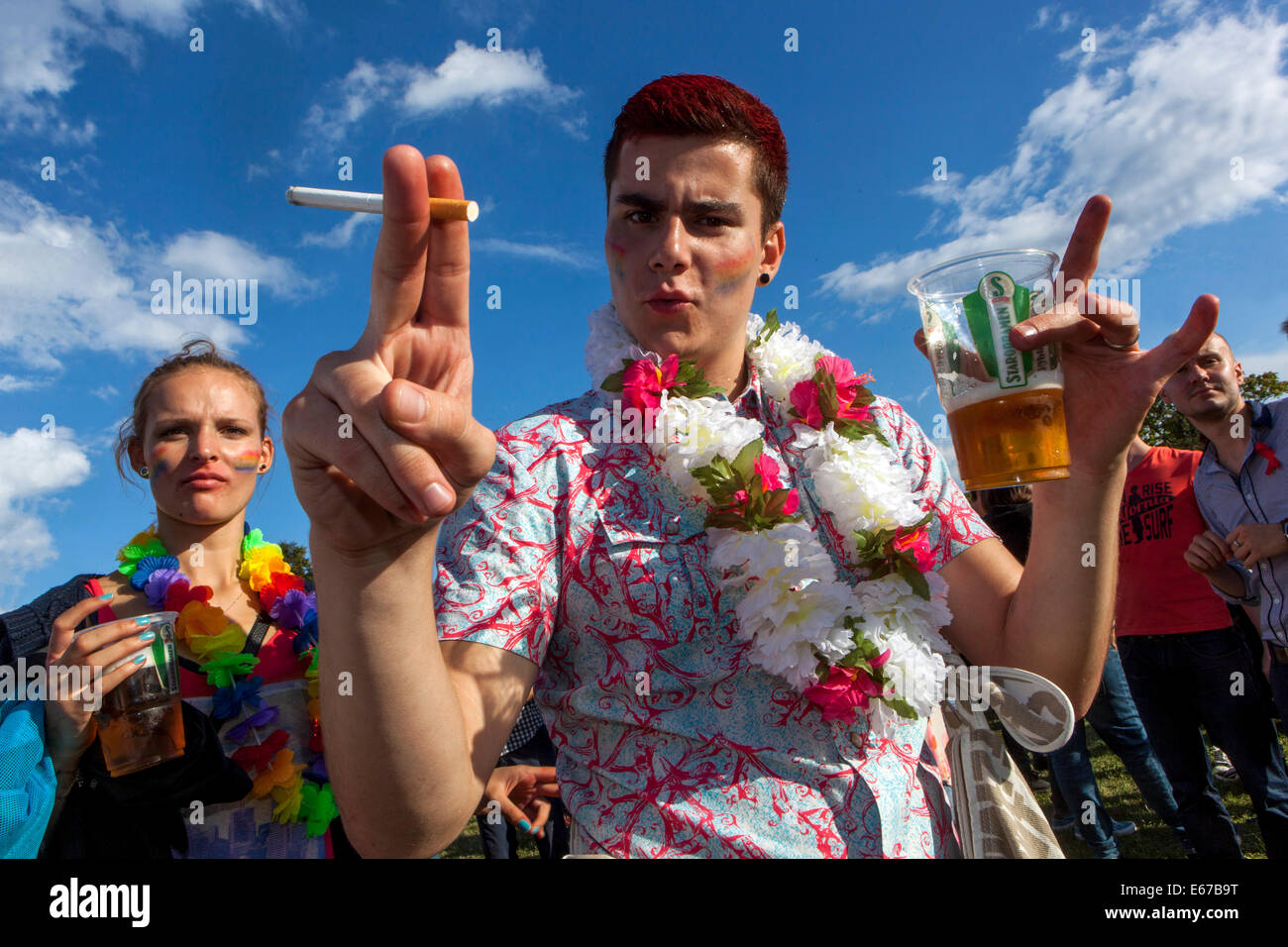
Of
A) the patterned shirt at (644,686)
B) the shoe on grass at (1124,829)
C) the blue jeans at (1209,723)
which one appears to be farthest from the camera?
the shoe on grass at (1124,829)

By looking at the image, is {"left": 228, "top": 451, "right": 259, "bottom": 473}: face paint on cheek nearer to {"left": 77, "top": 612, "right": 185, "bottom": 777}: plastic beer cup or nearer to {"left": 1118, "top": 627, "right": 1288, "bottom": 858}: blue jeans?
{"left": 77, "top": 612, "right": 185, "bottom": 777}: plastic beer cup

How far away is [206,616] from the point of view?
112 inches

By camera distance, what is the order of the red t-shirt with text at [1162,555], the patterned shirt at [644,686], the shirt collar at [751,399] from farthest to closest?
the red t-shirt with text at [1162,555], the shirt collar at [751,399], the patterned shirt at [644,686]

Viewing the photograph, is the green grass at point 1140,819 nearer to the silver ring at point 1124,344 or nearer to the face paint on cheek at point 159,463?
the silver ring at point 1124,344

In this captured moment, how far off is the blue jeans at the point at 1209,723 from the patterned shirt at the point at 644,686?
3414mm

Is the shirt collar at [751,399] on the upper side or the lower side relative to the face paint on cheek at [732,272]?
lower

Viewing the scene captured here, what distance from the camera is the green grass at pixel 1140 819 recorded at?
4.74m

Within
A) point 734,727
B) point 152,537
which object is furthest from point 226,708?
point 734,727

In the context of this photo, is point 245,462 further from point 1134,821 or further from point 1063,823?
point 1134,821

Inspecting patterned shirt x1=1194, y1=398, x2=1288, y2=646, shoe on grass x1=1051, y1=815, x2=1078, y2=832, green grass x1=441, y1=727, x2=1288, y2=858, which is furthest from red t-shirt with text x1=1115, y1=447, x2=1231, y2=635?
shoe on grass x1=1051, y1=815, x2=1078, y2=832

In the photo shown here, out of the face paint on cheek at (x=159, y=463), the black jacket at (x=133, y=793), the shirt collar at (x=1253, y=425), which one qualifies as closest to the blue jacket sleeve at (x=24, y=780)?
the black jacket at (x=133, y=793)

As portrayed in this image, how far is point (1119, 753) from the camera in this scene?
15.3ft

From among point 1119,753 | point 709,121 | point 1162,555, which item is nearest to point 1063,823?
point 1119,753

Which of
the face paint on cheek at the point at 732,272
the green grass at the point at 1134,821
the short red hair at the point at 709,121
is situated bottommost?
the green grass at the point at 1134,821
